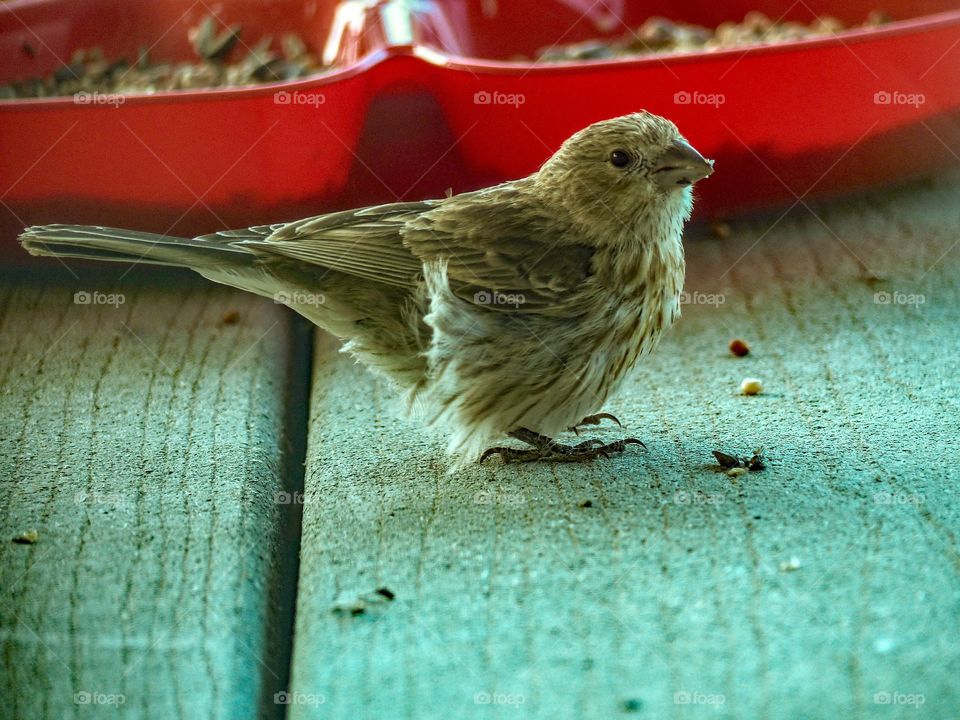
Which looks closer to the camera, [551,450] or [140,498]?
[140,498]

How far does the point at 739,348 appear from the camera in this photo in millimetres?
3203

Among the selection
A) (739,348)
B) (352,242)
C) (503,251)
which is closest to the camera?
(503,251)

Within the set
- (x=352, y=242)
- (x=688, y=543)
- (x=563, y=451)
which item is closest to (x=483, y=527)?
(x=688, y=543)

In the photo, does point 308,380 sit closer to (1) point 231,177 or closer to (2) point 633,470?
(1) point 231,177

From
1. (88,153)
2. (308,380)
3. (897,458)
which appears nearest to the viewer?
(897,458)

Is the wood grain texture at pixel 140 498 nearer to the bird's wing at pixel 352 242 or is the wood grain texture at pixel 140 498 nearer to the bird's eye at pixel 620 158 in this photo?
the bird's wing at pixel 352 242

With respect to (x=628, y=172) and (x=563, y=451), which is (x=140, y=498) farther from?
(x=628, y=172)

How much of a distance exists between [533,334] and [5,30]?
281cm

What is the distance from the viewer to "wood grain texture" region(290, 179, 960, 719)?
5.62 feet

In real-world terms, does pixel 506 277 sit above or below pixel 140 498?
above

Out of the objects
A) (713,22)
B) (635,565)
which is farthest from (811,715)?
(713,22)

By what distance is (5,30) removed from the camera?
4328mm

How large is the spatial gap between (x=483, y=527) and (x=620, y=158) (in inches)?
44.1

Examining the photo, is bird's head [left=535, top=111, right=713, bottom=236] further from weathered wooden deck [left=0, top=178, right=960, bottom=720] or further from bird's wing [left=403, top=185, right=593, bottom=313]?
weathered wooden deck [left=0, top=178, right=960, bottom=720]
